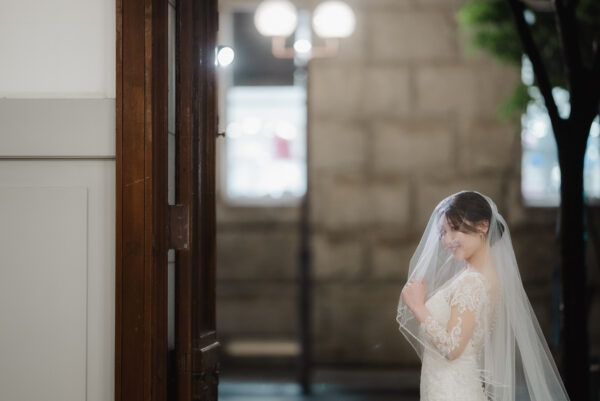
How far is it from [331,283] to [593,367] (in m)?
3.08

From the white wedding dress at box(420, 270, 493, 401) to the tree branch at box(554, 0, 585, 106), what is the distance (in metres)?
1.49

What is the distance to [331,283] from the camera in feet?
24.3

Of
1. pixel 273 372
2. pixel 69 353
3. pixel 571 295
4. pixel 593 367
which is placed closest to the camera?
pixel 69 353

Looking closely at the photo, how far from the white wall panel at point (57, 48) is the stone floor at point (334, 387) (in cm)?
433

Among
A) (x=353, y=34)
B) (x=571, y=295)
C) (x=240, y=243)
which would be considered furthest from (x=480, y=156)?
(x=571, y=295)

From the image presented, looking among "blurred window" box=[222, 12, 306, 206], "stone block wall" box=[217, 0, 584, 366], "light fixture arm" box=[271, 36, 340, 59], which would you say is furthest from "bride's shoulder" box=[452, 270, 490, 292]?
"blurred window" box=[222, 12, 306, 206]

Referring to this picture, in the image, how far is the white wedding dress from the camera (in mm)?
2768

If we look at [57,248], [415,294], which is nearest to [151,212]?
[57,248]

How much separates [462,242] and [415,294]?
0.29 meters

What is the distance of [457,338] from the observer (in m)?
2.77

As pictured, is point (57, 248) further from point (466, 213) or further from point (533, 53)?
point (533, 53)

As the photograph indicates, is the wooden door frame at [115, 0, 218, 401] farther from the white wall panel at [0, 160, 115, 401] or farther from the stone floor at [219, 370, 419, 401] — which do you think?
the stone floor at [219, 370, 419, 401]

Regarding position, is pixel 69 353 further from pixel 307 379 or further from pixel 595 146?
pixel 595 146

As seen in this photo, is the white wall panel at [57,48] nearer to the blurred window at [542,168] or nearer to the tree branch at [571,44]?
the tree branch at [571,44]
